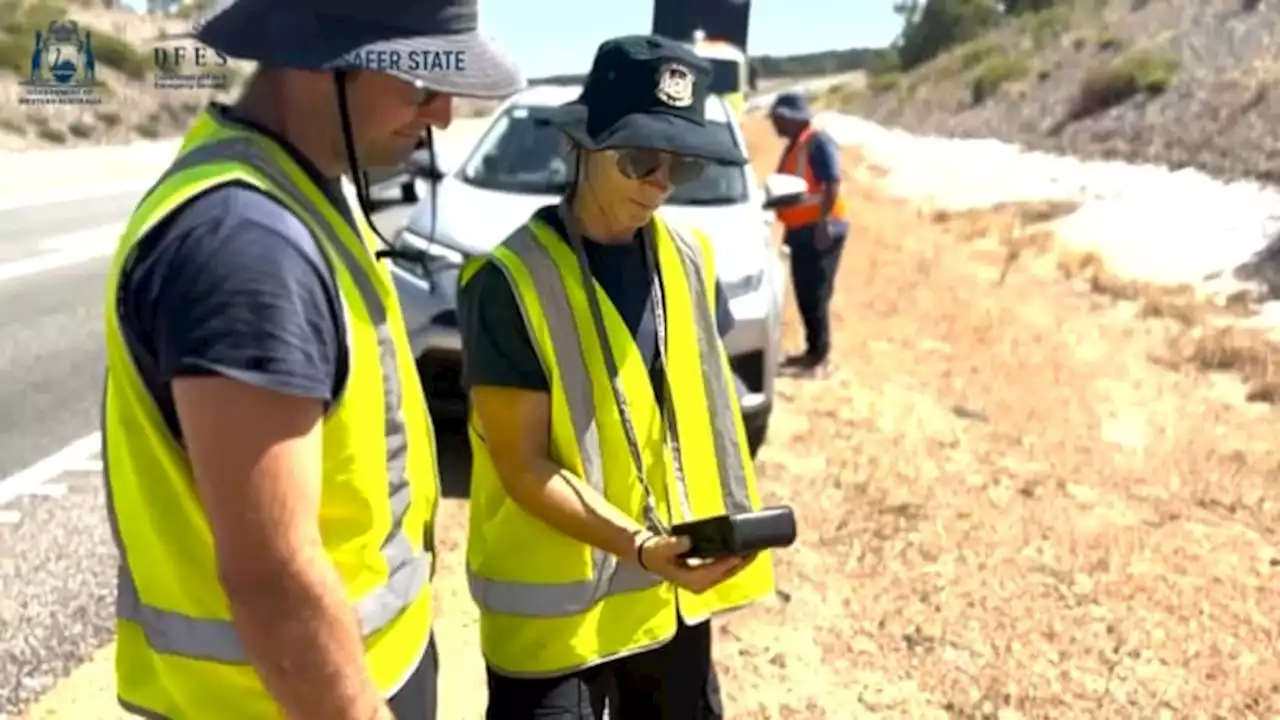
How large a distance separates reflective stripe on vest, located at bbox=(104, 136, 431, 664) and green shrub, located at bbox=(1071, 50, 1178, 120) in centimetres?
2799

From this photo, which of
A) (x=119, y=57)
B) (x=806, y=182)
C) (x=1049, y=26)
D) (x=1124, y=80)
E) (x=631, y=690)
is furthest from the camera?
(x=1049, y=26)

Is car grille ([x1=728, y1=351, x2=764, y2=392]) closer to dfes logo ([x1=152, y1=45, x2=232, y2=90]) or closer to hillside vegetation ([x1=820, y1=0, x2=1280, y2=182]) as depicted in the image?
dfes logo ([x1=152, y1=45, x2=232, y2=90])

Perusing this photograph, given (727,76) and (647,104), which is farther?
(727,76)

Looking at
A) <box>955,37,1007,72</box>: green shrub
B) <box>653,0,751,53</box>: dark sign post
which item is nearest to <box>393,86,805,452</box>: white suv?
<box>653,0,751,53</box>: dark sign post

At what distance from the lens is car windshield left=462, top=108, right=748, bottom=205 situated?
21.4 ft

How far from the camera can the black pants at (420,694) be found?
180 cm

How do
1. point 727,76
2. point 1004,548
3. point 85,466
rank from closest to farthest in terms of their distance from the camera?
point 1004,548 < point 85,466 < point 727,76

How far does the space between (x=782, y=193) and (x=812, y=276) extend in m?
1.67

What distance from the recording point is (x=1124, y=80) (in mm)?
28516

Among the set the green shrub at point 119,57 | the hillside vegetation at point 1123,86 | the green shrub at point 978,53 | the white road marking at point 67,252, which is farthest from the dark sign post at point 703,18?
the green shrub at point 978,53

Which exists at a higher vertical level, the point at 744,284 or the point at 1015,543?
the point at 744,284

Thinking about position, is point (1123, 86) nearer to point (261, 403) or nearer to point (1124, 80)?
point (1124, 80)

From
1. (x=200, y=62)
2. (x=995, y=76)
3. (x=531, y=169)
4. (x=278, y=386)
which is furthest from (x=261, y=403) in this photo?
(x=995, y=76)

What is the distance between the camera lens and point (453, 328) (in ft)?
18.1
